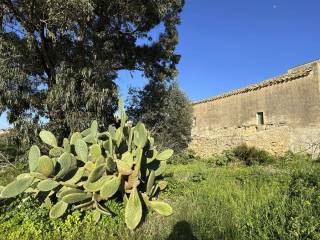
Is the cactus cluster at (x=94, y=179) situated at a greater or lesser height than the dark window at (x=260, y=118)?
lesser

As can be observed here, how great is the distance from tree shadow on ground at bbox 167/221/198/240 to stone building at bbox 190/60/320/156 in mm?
13769

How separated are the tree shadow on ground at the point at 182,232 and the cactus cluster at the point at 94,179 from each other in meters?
0.40

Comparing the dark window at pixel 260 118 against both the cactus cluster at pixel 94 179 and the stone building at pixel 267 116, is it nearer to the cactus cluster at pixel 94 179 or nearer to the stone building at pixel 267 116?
the stone building at pixel 267 116

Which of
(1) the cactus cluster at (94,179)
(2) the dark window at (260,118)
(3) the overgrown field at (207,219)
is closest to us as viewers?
(3) the overgrown field at (207,219)

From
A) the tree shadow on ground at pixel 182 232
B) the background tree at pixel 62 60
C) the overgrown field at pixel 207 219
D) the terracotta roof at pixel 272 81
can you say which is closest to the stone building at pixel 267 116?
the terracotta roof at pixel 272 81

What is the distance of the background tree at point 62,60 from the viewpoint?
488 inches

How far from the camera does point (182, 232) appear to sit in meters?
5.11

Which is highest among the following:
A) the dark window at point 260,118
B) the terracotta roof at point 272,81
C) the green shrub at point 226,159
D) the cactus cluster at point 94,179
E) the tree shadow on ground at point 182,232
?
the terracotta roof at point 272,81

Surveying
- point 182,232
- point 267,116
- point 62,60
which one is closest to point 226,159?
point 267,116

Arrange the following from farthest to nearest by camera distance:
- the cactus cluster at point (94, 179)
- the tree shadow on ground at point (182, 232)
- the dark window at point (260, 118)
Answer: the dark window at point (260, 118)
the cactus cluster at point (94, 179)
the tree shadow on ground at point (182, 232)

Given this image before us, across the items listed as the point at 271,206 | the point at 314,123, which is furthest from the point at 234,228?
the point at 314,123

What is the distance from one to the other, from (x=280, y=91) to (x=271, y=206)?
51.2 feet

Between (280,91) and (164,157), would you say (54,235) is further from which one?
(280,91)

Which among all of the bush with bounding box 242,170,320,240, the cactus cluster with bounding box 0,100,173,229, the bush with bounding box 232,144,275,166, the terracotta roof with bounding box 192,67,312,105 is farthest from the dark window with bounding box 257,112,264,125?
the bush with bounding box 242,170,320,240
